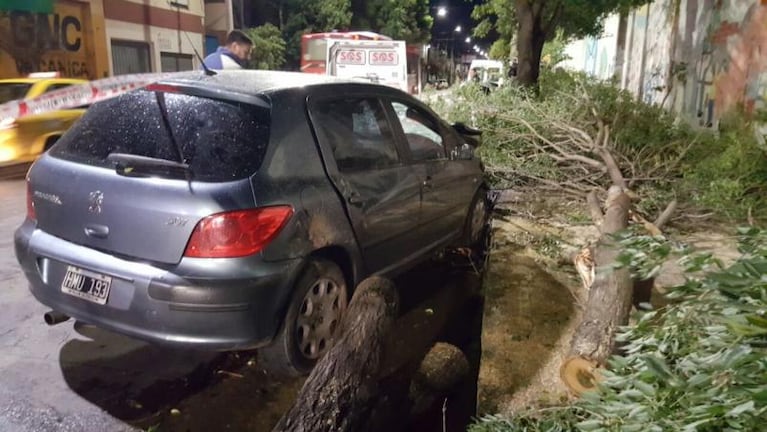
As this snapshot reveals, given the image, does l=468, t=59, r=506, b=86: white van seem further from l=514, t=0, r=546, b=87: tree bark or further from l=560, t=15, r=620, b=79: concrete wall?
l=560, t=15, r=620, b=79: concrete wall

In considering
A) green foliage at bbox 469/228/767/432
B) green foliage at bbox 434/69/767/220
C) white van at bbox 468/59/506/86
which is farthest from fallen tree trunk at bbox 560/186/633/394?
white van at bbox 468/59/506/86

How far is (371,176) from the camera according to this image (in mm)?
3604

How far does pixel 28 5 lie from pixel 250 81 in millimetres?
14012

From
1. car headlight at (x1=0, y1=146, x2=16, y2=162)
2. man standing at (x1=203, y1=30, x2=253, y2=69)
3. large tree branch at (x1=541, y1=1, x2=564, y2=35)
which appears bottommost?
car headlight at (x1=0, y1=146, x2=16, y2=162)

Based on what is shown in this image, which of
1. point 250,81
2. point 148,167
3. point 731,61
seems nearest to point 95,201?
point 148,167

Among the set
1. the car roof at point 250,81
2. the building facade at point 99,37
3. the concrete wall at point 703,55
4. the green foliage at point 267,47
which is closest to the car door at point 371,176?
the car roof at point 250,81

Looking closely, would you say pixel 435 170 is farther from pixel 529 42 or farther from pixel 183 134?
pixel 529 42

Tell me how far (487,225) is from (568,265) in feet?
3.84

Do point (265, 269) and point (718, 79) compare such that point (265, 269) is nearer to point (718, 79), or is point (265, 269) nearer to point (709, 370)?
point (709, 370)

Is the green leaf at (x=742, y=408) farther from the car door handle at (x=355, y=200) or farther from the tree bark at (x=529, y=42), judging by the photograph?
the tree bark at (x=529, y=42)

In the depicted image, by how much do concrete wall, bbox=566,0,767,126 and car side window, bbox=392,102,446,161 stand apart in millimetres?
5917

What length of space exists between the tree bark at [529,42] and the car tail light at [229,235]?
8988 millimetres

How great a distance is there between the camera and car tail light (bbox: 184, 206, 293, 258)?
2713mm

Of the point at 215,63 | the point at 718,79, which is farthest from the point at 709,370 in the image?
the point at 718,79
